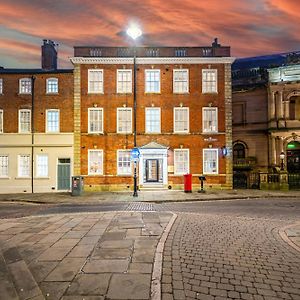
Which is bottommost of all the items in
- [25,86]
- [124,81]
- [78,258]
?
[78,258]

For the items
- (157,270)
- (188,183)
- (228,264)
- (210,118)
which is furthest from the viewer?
(210,118)

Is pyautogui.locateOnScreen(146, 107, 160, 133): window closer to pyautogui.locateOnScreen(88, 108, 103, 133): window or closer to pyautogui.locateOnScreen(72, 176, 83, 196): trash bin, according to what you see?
pyautogui.locateOnScreen(88, 108, 103, 133): window

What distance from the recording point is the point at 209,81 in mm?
24500

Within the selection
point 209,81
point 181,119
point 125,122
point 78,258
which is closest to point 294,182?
point 181,119

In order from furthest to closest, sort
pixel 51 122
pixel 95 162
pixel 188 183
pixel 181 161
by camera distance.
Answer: pixel 51 122 → pixel 181 161 → pixel 95 162 → pixel 188 183

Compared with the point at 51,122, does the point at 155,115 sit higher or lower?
higher

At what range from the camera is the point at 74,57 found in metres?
23.9

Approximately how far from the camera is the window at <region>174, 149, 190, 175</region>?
79.2 feet

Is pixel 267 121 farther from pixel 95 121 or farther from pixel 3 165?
pixel 3 165

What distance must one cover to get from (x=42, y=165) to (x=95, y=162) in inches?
176

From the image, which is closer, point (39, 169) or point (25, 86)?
point (39, 169)

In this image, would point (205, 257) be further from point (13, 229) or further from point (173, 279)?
point (13, 229)

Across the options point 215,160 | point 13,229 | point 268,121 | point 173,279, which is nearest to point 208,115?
point 215,160

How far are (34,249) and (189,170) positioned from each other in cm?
1827
